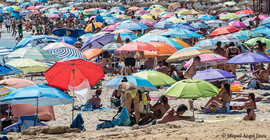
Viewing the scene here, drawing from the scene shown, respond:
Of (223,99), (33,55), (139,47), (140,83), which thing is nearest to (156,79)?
(140,83)

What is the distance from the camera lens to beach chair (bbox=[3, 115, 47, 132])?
8.34 meters

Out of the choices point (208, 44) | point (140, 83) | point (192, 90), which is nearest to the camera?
point (192, 90)

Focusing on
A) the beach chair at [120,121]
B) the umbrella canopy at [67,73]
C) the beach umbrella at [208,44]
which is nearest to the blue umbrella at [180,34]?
the beach umbrella at [208,44]

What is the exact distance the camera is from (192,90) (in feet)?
29.7

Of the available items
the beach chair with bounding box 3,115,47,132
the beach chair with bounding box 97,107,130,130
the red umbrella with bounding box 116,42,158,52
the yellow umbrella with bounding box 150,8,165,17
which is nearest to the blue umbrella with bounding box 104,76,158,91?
the beach chair with bounding box 97,107,130,130

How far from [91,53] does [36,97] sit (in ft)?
29.0

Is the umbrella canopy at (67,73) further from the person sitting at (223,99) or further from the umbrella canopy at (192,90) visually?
the person sitting at (223,99)

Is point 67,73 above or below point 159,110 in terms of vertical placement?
above

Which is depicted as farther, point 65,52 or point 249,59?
point 65,52

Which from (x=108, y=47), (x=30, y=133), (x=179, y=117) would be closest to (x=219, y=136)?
(x=179, y=117)

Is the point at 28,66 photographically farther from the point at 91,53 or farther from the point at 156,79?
the point at 91,53

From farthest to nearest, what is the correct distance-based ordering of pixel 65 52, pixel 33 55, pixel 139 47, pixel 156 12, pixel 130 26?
pixel 156 12, pixel 130 26, pixel 65 52, pixel 139 47, pixel 33 55

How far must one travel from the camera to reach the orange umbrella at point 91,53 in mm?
16578

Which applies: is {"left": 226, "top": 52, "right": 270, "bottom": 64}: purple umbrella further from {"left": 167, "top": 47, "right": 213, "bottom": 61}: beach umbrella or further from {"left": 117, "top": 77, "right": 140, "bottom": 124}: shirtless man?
{"left": 117, "top": 77, "right": 140, "bottom": 124}: shirtless man
